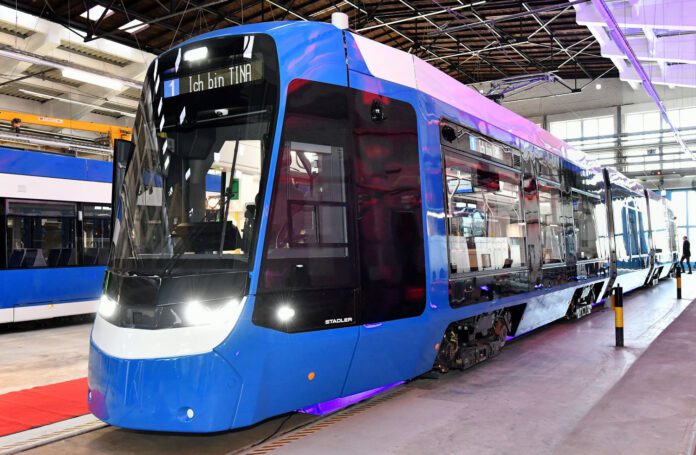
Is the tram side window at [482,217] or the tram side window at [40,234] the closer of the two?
the tram side window at [482,217]

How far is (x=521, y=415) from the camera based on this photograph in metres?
5.28

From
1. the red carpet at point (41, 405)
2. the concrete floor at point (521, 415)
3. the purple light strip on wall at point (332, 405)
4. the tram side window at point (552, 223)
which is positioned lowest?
the concrete floor at point (521, 415)

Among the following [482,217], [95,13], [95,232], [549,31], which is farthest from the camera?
[549,31]

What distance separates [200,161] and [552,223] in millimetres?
5866

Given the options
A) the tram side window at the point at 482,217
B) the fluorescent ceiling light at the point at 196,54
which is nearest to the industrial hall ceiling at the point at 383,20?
the tram side window at the point at 482,217

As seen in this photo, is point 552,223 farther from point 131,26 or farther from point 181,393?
point 131,26

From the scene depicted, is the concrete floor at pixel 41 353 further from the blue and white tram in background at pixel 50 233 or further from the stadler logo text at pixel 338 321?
the stadler logo text at pixel 338 321

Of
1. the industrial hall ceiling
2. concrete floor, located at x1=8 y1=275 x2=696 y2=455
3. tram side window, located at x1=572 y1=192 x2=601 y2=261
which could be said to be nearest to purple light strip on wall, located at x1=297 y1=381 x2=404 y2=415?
concrete floor, located at x1=8 y1=275 x2=696 y2=455

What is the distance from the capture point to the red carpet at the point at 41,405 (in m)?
5.31

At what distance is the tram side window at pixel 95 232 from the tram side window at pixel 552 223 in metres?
7.89

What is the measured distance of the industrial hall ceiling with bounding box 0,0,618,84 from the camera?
1622cm

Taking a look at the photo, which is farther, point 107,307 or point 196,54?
point 196,54

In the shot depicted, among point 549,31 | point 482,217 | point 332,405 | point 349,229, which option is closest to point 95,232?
point 332,405

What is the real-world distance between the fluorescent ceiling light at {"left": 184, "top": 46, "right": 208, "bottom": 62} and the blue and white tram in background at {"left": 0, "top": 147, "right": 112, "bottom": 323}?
6468mm
